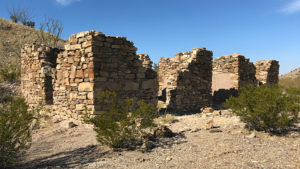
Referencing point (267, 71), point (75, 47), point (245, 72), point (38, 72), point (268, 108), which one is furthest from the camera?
point (267, 71)

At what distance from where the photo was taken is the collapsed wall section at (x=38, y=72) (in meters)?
8.02

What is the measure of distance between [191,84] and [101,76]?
449cm

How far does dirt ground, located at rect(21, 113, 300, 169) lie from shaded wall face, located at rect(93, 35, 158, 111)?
5.75ft

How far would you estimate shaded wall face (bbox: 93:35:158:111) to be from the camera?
6027 mm

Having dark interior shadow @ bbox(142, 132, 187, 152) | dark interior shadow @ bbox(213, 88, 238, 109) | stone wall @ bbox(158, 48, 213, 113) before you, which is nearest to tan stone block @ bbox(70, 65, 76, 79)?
dark interior shadow @ bbox(142, 132, 187, 152)

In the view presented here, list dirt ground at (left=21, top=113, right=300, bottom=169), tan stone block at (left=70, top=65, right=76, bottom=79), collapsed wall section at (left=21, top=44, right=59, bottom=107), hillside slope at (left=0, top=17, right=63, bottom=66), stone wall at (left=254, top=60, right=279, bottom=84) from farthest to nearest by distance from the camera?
hillside slope at (left=0, top=17, right=63, bottom=66) → stone wall at (left=254, top=60, right=279, bottom=84) → collapsed wall section at (left=21, top=44, right=59, bottom=107) → tan stone block at (left=70, top=65, right=76, bottom=79) → dirt ground at (left=21, top=113, right=300, bottom=169)

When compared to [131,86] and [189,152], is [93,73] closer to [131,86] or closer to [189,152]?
[131,86]

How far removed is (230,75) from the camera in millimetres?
11273

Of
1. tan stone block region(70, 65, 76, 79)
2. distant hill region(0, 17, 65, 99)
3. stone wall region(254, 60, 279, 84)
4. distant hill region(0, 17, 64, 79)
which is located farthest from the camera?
distant hill region(0, 17, 64, 79)

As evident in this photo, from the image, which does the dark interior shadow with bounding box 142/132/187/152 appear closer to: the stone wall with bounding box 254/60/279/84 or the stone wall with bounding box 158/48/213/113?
the stone wall with bounding box 158/48/213/113

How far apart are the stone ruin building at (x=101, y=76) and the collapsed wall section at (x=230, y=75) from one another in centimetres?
6

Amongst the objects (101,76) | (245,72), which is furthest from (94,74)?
(245,72)

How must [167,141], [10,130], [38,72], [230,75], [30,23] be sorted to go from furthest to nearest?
1. [30,23]
2. [230,75]
3. [38,72]
4. [167,141]
5. [10,130]

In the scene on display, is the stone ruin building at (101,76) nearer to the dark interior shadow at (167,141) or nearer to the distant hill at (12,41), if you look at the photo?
the dark interior shadow at (167,141)
